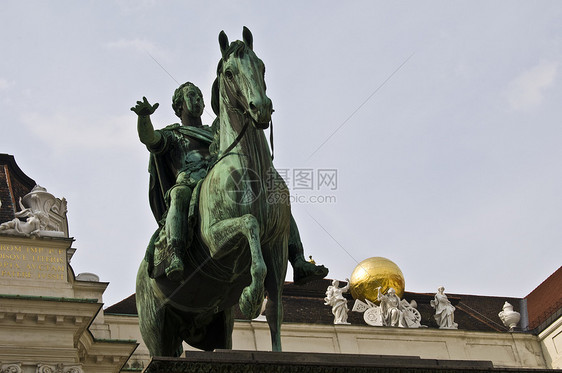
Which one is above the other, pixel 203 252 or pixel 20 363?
pixel 20 363

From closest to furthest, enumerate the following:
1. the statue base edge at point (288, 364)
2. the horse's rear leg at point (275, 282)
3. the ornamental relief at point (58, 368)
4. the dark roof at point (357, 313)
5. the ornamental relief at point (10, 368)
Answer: the statue base edge at point (288, 364) < the horse's rear leg at point (275, 282) < the ornamental relief at point (10, 368) < the ornamental relief at point (58, 368) < the dark roof at point (357, 313)

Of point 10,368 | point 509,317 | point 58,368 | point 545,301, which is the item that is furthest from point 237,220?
point 545,301

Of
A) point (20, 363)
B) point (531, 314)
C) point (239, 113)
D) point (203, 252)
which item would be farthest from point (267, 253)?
point (531, 314)

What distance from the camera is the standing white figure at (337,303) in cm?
3491

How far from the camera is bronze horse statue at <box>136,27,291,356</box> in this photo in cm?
742

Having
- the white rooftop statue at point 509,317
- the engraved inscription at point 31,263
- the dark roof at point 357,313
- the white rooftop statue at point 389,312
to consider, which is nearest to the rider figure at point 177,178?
the engraved inscription at point 31,263

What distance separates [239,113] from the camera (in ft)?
26.1

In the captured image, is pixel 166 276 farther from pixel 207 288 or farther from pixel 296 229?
pixel 296 229

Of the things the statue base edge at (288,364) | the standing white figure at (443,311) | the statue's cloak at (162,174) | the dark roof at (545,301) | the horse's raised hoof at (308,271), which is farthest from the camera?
the dark roof at (545,301)

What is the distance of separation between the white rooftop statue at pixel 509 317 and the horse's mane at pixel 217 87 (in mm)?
31454

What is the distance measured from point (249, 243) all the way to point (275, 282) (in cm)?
58

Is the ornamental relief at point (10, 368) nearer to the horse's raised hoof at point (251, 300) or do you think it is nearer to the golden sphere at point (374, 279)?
the golden sphere at point (374, 279)

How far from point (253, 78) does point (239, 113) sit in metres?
0.42

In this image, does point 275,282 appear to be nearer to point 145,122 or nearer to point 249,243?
point 249,243
